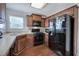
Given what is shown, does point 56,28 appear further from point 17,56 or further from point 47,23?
point 17,56

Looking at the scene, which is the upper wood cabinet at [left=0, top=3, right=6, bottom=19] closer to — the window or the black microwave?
the window

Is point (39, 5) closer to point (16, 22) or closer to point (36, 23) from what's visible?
point (36, 23)

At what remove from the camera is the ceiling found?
109 centimetres

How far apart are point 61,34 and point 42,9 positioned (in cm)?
44

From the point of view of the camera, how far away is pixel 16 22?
118cm

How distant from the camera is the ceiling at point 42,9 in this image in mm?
1095

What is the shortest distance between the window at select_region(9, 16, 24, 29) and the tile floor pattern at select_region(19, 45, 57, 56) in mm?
321

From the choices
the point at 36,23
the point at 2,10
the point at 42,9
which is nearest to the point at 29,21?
the point at 36,23

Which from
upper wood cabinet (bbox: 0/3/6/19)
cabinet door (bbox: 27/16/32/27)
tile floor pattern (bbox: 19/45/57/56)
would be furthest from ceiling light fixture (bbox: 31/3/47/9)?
tile floor pattern (bbox: 19/45/57/56)

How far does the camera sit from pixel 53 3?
43.0 inches

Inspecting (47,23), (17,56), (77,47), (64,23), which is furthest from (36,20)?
(77,47)

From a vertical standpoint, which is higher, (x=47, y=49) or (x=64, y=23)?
→ (x=64, y=23)

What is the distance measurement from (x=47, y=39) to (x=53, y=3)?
0.51m

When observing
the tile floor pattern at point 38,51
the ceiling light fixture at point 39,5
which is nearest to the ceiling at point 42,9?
the ceiling light fixture at point 39,5
